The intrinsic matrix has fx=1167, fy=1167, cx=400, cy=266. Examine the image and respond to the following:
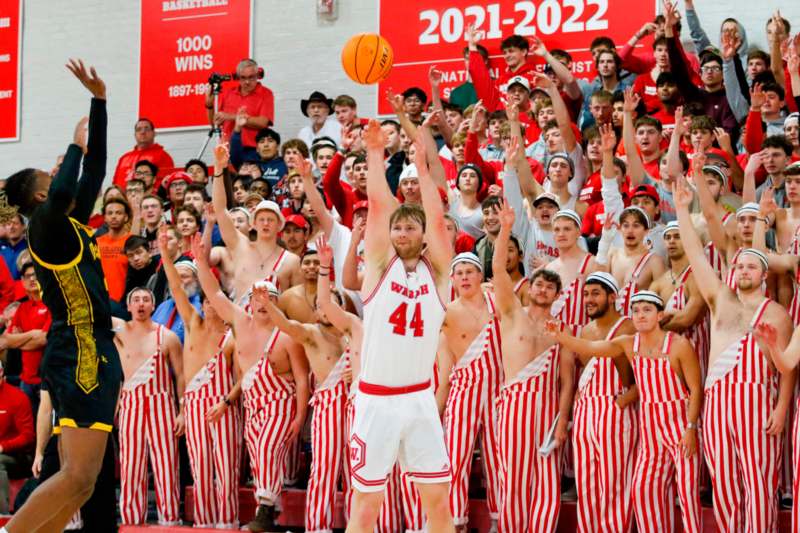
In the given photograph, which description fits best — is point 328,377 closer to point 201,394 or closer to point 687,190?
point 201,394

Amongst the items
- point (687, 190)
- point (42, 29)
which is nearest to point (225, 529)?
point (687, 190)

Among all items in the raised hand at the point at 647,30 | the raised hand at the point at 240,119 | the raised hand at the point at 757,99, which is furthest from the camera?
the raised hand at the point at 240,119

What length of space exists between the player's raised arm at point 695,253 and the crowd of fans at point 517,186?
33cm

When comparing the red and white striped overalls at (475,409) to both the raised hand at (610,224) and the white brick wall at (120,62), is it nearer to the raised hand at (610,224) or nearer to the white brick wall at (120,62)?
the raised hand at (610,224)

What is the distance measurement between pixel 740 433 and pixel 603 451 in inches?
36.8

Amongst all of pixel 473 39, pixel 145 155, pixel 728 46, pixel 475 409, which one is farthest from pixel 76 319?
pixel 145 155

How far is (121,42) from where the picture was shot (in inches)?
644

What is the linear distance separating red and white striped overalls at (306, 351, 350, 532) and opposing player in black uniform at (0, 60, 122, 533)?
2.79 m

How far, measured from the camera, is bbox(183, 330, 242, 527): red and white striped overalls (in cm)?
926

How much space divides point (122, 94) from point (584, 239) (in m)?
8.94

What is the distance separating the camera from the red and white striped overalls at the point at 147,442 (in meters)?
9.55

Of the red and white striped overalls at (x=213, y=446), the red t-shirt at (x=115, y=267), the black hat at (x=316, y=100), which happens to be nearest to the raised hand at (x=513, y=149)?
the red and white striped overalls at (x=213, y=446)

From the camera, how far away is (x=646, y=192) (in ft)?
29.6

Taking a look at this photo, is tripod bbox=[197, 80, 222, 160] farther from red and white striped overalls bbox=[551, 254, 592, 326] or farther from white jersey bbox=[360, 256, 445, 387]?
white jersey bbox=[360, 256, 445, 387]
